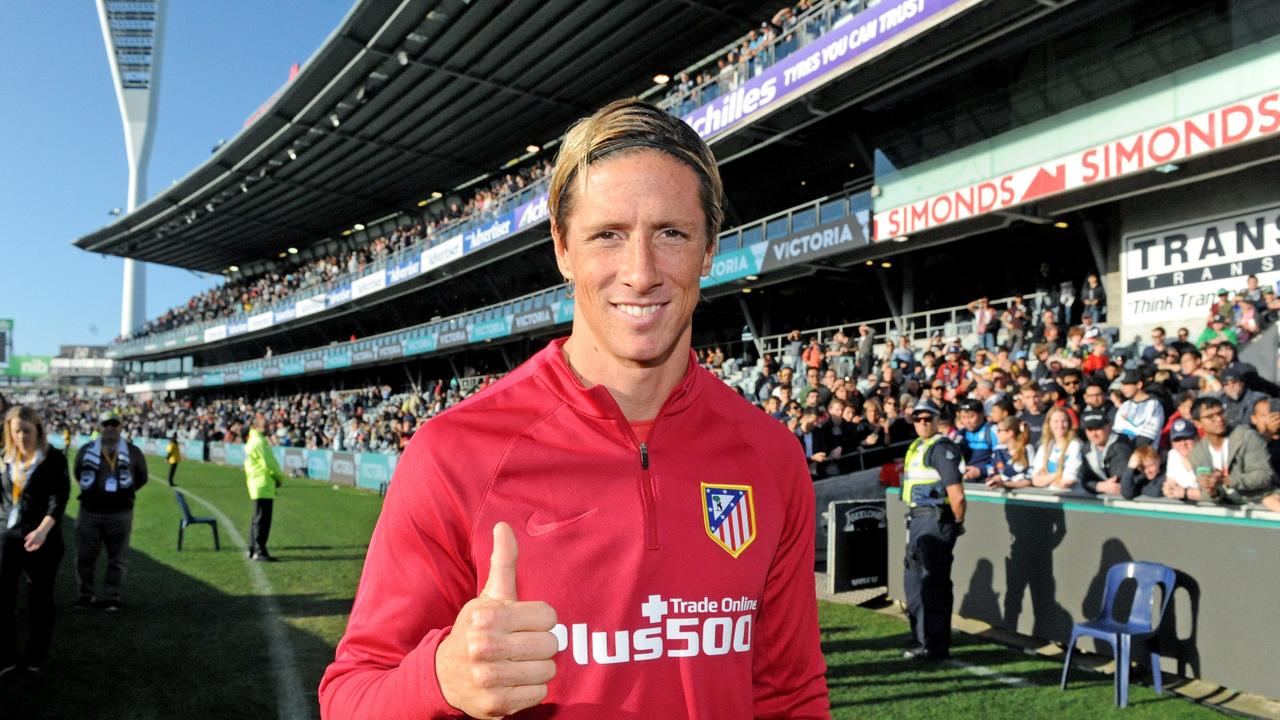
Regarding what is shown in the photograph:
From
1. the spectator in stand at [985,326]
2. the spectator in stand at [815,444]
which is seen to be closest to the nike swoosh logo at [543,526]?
the spectator in stand at [815,444]

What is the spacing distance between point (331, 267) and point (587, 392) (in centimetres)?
5207

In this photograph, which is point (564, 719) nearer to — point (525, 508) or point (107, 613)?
point (525, 508)

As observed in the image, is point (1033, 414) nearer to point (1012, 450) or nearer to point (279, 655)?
point (1012, 450)

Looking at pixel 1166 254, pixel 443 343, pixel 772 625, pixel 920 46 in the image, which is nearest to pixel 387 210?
pixel 443 343

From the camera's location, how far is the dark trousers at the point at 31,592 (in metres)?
6.57

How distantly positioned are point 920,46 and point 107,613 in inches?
638

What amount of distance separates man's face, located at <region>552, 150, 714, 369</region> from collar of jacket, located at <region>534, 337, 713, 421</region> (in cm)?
9

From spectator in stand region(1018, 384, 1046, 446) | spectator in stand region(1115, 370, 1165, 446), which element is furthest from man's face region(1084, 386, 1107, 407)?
spectator in stand region(1018, 384, 1046, 446)

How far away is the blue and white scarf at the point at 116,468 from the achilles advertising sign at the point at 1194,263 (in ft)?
53.7

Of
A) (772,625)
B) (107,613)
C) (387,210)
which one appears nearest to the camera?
(772,625)

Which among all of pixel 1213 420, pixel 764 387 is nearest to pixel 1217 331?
pixel 1213 420

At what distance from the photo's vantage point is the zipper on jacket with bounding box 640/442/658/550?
1.58m

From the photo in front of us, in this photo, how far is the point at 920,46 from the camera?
16.7 m

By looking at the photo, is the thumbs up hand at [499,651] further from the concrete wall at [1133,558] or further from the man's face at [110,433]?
the man's face at [110,433]
